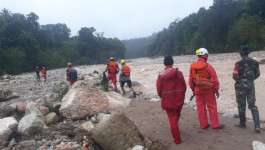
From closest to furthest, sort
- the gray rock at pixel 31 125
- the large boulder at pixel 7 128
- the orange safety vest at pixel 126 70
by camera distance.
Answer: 1. the large boulder at pixel 7 128
2. the gray rock at pixel 31 125
3. the orange safety vest at pixel 126 70

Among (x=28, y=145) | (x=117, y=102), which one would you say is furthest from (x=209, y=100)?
(x=28, y=145)

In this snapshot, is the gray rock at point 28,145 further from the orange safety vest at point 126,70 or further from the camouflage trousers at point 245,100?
the orange safety vest at point 126,70

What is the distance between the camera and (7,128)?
4.03 m

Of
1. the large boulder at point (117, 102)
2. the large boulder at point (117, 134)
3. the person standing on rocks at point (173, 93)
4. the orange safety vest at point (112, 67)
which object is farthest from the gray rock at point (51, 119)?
the orange safety vest at point (112, 67)

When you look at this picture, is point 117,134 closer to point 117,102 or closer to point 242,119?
point 242,119

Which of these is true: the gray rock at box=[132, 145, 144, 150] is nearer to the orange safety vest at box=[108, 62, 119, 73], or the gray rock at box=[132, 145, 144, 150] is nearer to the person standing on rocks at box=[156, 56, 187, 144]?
the person standing on rocks at box=[156, 56, 187, 144]

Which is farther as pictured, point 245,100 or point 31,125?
point 31,125

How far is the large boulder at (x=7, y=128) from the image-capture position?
394 cm

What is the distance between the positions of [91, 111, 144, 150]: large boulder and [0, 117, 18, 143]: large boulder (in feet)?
5.42

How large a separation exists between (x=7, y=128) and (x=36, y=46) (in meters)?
42.6

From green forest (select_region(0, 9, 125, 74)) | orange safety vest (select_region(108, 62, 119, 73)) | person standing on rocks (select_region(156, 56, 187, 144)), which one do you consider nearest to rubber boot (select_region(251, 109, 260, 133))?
person standing on rocks (select_region(156, 56, 187, 144))

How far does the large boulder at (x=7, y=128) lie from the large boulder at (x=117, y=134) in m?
1.65

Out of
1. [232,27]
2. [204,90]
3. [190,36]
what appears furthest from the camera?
[190,36]

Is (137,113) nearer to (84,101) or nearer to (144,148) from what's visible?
(84,101)
